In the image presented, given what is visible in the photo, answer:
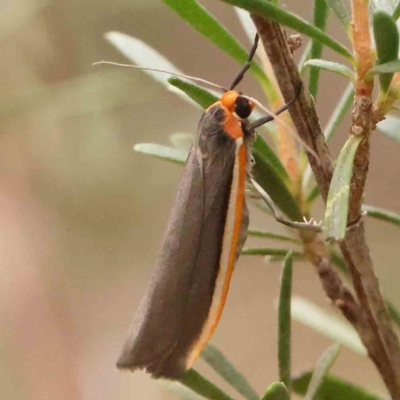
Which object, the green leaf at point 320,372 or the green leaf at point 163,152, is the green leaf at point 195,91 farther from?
the green leaf at point 320,372

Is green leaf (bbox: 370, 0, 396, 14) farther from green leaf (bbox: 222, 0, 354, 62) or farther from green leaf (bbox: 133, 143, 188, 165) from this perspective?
green leaf (bbox: 133, 143, 188, 165)

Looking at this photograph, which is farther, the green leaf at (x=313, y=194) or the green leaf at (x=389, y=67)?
the green leaf at (x=313, y=194)

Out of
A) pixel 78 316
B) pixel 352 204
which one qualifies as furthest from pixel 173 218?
pixel 78 316

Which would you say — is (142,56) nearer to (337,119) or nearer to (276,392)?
(337,119)

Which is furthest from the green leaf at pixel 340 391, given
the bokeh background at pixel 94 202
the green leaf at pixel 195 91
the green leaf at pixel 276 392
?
the bokeh background at pixel 94 202

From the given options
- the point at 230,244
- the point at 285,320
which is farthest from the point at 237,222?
the point at 285,320

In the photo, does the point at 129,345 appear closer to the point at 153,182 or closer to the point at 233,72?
the point at 153,182
